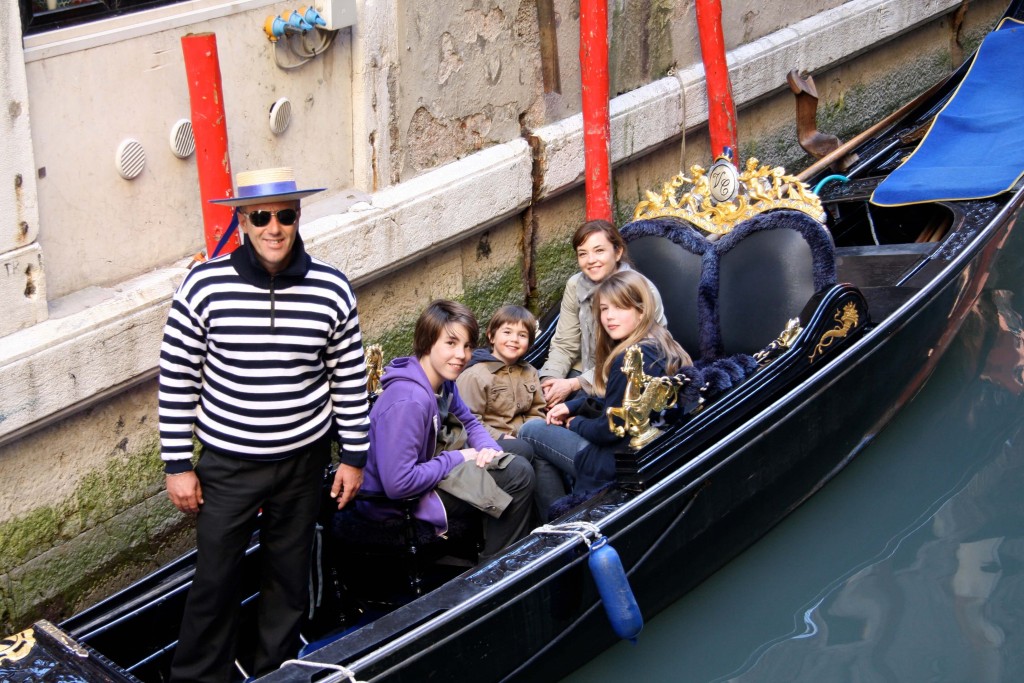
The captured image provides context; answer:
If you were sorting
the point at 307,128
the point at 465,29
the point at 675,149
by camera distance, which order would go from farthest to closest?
the point at 675,149, the point at 465,29, the point at 307,128

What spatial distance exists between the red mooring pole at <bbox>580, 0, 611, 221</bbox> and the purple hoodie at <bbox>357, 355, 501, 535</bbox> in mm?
1538

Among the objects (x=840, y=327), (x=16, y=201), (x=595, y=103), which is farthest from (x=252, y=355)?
(x=595, y=103)

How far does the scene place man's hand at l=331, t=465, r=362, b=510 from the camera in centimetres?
224

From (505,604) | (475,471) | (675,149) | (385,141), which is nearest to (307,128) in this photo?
(385,141)

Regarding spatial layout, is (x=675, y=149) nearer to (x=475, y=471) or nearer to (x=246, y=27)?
(x=246, y=27)

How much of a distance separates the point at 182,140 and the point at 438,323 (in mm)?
843

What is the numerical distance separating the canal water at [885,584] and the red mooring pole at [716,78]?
1.20m

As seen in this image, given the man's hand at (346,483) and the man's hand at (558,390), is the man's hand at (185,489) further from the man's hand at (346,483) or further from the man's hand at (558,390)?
the man's hand at (558,390)

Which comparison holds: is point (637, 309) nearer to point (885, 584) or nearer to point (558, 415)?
point (558, 415)

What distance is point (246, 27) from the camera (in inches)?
115

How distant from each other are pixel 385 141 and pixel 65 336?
1143 millimetres

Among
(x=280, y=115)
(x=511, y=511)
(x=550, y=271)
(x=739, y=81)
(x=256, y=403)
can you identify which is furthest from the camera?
(x=739, y=81)

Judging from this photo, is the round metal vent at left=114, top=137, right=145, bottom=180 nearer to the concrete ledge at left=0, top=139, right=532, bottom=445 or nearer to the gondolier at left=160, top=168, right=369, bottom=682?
the concrete ledge at left=0, top=139, right=532, bottom=445

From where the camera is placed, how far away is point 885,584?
3.00 meters
